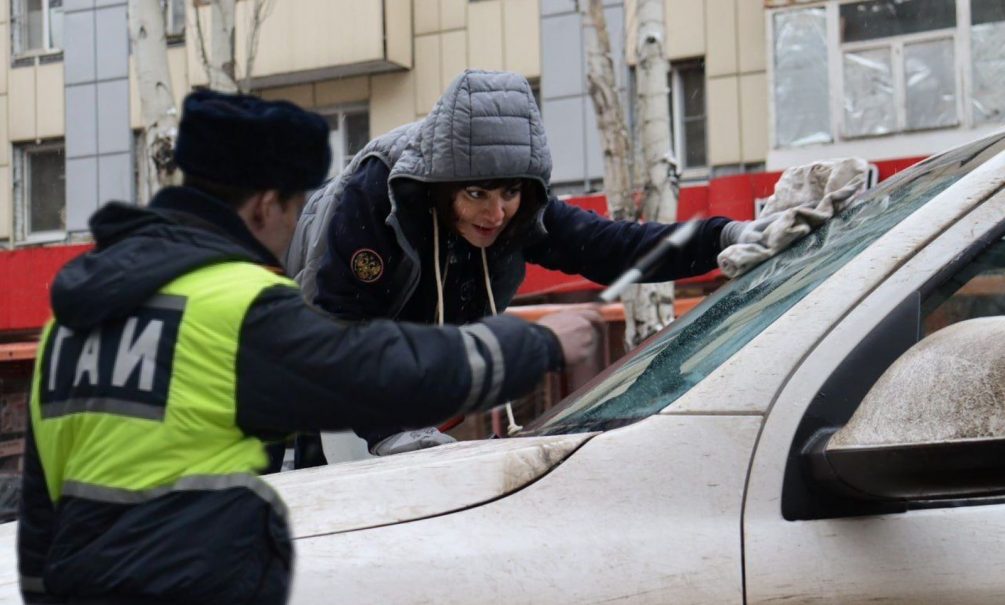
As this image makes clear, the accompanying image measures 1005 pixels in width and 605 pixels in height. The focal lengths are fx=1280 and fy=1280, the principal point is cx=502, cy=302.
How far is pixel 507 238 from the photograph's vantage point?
322 centimetres

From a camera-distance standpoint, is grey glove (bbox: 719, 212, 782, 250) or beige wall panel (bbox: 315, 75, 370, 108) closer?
grey glove (bbox: 719, 212, 782, 250)

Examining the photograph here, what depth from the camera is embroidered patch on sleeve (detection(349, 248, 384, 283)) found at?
303 centimetres

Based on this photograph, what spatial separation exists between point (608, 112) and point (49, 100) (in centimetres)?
999

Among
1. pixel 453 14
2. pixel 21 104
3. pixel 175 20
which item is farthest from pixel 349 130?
pixel 21 104

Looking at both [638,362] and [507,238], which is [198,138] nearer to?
[638,362]

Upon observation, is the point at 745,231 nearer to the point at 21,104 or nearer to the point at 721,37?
the point at 721,37

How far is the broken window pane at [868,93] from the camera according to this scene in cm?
1307

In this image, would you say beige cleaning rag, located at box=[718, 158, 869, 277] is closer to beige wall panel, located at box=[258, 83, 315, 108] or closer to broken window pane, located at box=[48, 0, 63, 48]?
beige wall panel, located at box=[258, 83, 315, 108]

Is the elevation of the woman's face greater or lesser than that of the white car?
greater

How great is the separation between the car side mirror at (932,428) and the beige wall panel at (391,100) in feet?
45.8

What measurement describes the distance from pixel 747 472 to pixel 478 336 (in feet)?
1.54

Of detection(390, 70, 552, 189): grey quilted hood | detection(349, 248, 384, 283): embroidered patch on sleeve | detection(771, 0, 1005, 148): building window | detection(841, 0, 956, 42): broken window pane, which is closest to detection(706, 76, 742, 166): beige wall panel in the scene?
detection(771, 0, 1005, 148): building window

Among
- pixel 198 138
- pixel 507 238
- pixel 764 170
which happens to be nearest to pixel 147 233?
pixel 198 138

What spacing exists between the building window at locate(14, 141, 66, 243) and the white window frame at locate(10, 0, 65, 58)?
1.30m
